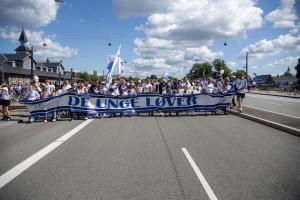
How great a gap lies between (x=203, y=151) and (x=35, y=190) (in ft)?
13.5

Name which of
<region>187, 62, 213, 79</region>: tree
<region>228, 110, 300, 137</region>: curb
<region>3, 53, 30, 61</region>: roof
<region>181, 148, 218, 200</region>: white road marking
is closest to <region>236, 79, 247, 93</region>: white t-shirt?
<region>228, 110, 300, 137</region>: curb

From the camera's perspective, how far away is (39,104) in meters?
15.1

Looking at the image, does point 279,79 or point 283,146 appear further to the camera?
point 279,79

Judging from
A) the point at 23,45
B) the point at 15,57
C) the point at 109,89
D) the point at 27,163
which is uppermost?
the point at 23,45

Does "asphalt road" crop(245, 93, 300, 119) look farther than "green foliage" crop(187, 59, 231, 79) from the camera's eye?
No

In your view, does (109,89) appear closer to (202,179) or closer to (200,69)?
(202,179)

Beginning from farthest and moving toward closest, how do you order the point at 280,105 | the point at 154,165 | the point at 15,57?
the point at 15,57 → the point at 280,105 → the point at 154,165

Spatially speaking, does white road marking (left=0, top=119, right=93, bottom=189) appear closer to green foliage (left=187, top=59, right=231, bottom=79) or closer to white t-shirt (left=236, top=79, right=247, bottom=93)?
white t-shirt (left=236, top=79, right=247, bottom=93)

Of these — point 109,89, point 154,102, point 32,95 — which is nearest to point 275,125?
point 154,102

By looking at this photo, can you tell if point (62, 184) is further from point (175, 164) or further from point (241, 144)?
point (241, 144)

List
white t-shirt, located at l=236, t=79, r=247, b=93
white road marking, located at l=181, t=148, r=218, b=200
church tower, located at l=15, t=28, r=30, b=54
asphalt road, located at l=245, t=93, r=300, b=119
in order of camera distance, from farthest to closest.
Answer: church tower, located at l=15, t=28, r=30, b=54
asphalt road, located at l=245, t=93, r=300, b=119
white t-shirt, located at l=236, t=79, r=247, b=93
white road marking, located at l=181, t=148, r=218, b=200

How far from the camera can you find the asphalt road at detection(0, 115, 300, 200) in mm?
4863

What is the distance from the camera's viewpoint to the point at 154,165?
6.41m

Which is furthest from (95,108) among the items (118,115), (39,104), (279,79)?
(279,79)
